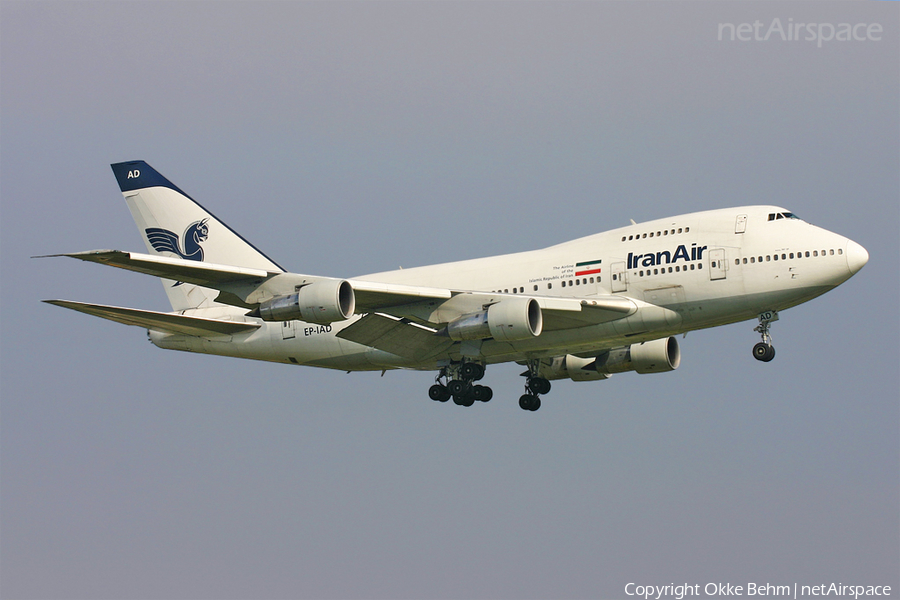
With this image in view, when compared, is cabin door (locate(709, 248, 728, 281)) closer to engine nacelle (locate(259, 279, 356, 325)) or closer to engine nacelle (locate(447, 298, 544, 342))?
engine nacelle (locate(447, 298, 544, 342))

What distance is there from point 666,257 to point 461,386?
30.3ft

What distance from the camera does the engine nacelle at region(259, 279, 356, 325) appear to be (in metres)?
33.9

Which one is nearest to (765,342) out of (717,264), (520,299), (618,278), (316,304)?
(717,264)

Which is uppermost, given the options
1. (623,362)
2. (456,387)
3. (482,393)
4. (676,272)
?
(676,272)

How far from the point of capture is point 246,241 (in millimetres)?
45219

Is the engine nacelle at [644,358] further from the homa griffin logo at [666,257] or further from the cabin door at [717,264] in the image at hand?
the cabin door at [717,264]

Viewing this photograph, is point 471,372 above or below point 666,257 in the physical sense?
below

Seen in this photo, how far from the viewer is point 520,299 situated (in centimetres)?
3603

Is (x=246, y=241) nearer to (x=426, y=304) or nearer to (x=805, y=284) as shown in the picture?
(x=426, y=304)

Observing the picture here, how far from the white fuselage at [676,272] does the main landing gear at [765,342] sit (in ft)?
1.30

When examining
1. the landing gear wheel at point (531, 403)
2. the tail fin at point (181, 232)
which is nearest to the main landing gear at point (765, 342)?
the landing gear wheel at point (531, 403)

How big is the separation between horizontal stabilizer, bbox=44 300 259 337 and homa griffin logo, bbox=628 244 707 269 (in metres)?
15.5

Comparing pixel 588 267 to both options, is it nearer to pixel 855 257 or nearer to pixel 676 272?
pixel 676 272

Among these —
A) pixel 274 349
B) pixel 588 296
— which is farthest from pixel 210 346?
pixel 588 296
